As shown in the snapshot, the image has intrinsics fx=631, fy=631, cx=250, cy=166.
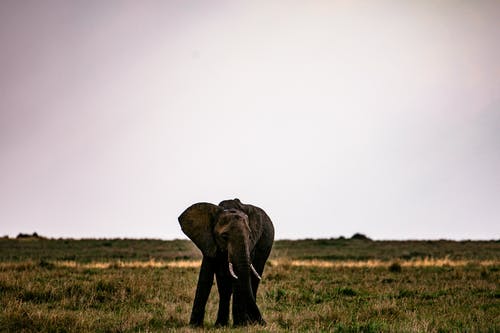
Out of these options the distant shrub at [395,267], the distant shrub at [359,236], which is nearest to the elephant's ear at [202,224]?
the distant shrub at [395,267]

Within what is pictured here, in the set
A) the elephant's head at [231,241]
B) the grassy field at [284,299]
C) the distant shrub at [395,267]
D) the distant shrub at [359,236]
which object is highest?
the distant shrub at [359,236]

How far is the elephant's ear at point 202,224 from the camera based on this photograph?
1101 cm

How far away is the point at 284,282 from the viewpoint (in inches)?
772

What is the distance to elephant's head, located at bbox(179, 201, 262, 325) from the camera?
10250 millimetres

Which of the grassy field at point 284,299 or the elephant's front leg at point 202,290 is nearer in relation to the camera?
the grassy field at point 284,299

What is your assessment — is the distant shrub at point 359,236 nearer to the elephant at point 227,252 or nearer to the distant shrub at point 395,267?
the distant shrub at point 395,267

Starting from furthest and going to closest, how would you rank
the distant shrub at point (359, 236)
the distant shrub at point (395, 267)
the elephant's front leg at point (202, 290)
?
1. the distant shrub at point (359, 236)
2. the distant shrub at point (395, 267)
3. the elephant's front leg at point (202, 290)

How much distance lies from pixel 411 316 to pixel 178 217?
4.80 m

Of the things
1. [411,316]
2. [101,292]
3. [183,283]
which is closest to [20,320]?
[101,292]

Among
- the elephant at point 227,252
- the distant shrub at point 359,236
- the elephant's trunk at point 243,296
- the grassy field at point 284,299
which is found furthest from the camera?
the distant shrub at point 359,236

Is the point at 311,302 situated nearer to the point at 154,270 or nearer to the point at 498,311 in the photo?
the point at 498,311

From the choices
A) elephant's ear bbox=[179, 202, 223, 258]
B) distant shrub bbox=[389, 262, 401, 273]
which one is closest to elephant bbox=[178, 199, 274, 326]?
elephant's ear bbox=[179, 202, 223, 258]

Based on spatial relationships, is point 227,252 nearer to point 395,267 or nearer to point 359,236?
point 395,267

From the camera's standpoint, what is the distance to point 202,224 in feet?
36.9
